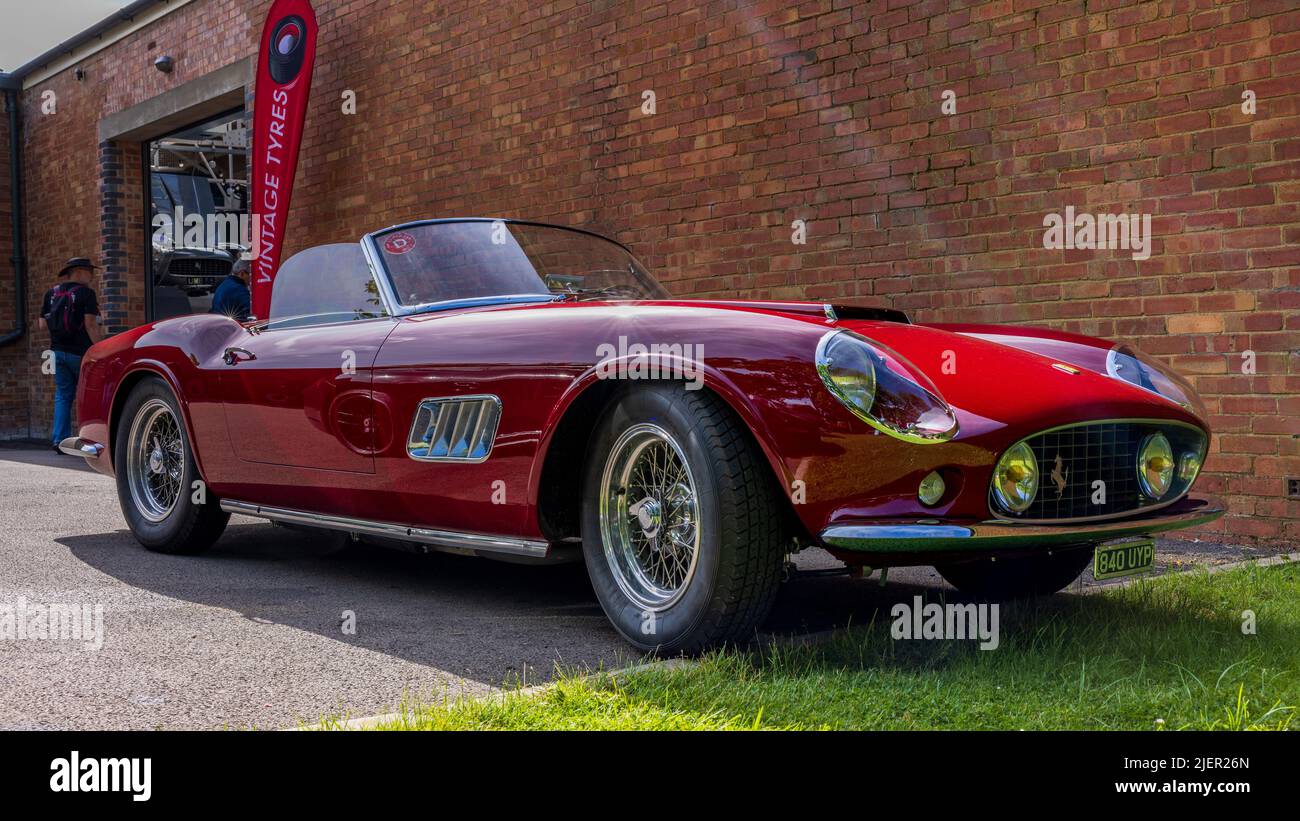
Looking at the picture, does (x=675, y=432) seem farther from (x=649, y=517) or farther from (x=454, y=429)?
(x=454, y=429)

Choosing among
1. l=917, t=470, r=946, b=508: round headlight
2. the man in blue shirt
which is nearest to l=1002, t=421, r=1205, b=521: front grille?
l=917, t=470, r=946, b=508: round headlight

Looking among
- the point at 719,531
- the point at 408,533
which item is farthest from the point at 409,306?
the point at 719,531

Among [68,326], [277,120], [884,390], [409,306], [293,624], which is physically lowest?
[293,624]

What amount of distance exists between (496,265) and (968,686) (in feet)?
7.45

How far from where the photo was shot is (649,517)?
3.42 meters

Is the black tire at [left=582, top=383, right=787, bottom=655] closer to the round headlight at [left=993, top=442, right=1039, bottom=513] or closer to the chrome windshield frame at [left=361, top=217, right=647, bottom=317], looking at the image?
the round headlight at [left=993, top=442, right=1039, bottom=513]

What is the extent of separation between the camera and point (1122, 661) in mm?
3107

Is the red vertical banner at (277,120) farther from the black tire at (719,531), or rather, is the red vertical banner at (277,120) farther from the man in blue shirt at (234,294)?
the black tire at (719,531)

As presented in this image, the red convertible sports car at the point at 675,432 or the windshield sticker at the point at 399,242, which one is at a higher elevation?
the windshield sticker at the point at 399,242

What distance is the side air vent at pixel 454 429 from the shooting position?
372 cm

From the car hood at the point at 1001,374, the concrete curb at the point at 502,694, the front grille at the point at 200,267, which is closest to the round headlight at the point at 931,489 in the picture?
the car hood at the point at 1001,374

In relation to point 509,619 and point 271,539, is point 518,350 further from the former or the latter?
point 271,539
